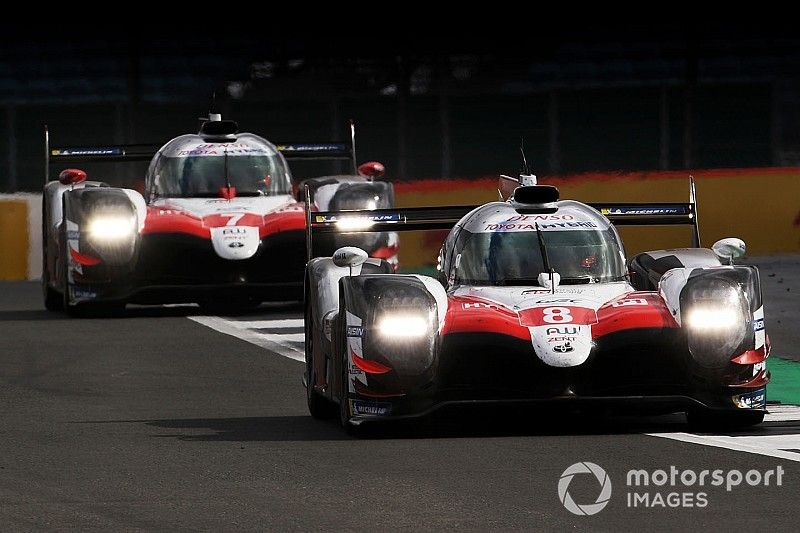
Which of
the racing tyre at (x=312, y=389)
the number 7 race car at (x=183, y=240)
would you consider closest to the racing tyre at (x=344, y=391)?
the racing tyre at (x=312, y=389)

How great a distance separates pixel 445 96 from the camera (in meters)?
31.4

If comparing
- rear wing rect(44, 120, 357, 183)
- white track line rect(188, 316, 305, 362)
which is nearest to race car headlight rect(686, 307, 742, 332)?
white track line rect(188, 316, 305, 362)

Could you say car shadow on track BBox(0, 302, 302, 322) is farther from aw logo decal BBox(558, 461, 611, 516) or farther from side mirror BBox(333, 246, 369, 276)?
aw logo decal BBox(558, 461, 611, 516)

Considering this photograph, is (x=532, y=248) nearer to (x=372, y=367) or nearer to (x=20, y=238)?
(x=372, y=367)

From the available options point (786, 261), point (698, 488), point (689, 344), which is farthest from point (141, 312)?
point (698, 488)

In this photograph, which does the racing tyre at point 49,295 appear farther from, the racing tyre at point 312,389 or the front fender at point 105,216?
the racing tyre at point 312,389

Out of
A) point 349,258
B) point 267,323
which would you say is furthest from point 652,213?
point 267,323

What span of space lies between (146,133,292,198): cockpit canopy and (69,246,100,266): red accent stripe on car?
1151 millimetres

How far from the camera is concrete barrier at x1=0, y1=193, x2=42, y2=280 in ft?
80.0

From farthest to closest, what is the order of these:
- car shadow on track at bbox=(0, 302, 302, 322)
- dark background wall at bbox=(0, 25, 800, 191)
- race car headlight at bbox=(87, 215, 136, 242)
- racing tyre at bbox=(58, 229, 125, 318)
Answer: dark background wall at bbox=(0, 25, 800, 191) → car shadow on track at bbox=(0, 302, 302, 322) → racing tyre at bbox=(58, 229, 125, 318) → race car headlight at bbox=(87, 215, 136, 242)

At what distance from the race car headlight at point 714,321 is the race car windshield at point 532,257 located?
98 centimetres

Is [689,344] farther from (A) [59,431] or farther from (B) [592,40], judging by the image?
→ (B) [592,40]

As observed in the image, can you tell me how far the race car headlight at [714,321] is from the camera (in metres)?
10.5

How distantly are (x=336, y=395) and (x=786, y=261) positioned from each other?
531 inches
